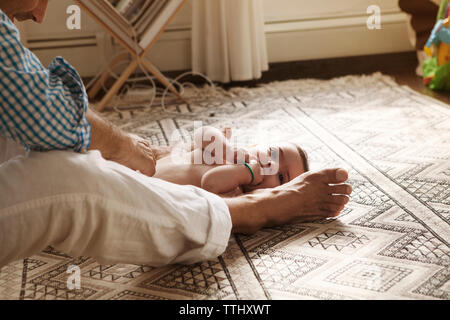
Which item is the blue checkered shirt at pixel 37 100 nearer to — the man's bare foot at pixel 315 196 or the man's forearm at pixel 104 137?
the man's forearm at pixel 104 137

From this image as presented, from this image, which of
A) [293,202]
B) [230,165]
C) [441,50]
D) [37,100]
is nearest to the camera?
[37,100]

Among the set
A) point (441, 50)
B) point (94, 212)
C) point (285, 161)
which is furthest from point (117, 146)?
point (441, 50)

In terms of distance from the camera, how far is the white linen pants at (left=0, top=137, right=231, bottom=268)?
2.56 ft

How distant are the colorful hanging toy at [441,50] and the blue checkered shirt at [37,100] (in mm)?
1839

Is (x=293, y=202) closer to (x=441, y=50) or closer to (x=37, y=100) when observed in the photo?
(x=37, y=100)

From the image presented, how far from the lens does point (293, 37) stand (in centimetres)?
283

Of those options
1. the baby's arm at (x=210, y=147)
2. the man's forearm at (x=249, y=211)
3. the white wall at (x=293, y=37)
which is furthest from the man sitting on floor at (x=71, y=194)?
the white wall at (x=293, y=37)

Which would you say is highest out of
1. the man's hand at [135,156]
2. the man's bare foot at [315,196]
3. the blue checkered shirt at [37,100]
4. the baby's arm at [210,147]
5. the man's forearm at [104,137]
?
the blue checkered shirt at [37,100]

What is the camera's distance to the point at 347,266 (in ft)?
3.11

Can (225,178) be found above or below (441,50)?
below

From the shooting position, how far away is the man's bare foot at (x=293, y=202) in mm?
1065

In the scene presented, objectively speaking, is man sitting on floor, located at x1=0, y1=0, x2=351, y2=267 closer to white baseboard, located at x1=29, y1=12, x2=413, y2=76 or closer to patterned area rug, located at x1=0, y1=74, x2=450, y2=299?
patterned area rug, located at x1=0, y1=74, x2=450, y2=299

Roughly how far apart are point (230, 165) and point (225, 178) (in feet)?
0.15

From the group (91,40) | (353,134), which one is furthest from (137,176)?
(91,40)
